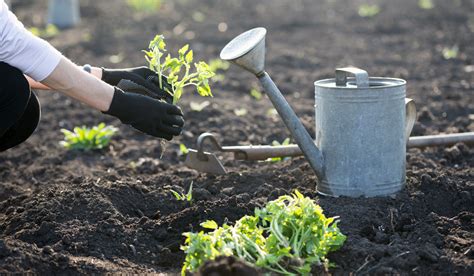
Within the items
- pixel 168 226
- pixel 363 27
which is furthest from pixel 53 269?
pixel 363 27

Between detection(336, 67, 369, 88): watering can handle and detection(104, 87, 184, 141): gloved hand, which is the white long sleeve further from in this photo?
detection(336, 67, 369, 88): watering can handle

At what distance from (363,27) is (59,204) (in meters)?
6.38

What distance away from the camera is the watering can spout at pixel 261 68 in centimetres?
318

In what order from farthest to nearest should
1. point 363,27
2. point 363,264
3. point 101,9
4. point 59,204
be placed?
point 101,9 < point 363,27 < point 59,204 < point 363,264

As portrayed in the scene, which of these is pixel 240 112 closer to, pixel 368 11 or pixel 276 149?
pixel 276 149

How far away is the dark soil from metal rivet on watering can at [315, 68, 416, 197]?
9 cm

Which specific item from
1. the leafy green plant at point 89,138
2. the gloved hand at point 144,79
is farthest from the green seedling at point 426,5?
the gloved hand at point 144,79

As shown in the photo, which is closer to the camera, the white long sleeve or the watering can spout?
the white long sleeve

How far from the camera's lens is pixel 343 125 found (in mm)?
3396

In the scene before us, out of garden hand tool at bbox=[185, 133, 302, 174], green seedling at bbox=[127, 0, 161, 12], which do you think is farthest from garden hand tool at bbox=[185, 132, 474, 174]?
green seedling at bbox=[127, 0, 161, 12]

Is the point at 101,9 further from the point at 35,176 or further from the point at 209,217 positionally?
the point at 209,217

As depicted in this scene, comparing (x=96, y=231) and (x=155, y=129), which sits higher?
(x=155, y=129)

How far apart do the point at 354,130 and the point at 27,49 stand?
4.72ft

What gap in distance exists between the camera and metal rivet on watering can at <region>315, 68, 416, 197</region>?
3348mm
